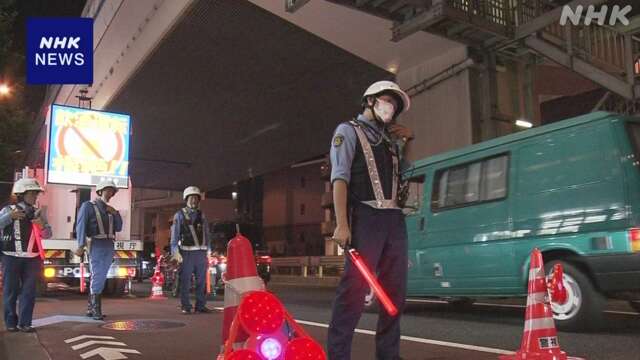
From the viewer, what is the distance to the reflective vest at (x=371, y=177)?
3906mm

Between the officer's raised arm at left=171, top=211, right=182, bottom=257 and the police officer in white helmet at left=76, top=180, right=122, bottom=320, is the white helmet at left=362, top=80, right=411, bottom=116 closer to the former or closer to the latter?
the police officer in white helmet at left=76, top=180, right=122, bottom=320

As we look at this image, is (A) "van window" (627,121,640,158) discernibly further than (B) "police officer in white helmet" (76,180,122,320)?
No

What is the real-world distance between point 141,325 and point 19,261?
164 cm

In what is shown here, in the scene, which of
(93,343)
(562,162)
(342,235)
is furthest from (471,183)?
(93,343)

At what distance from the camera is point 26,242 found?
7398 millimetres

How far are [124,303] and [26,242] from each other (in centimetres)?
425

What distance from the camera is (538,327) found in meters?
4.25

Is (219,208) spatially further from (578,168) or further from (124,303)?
(578,168)

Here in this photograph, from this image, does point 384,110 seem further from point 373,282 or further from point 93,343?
point 93,343

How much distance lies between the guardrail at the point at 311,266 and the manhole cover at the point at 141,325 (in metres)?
12.7

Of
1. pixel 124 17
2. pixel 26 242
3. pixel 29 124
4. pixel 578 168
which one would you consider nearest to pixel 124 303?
pixel 26 242

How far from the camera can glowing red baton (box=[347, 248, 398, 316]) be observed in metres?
3.58

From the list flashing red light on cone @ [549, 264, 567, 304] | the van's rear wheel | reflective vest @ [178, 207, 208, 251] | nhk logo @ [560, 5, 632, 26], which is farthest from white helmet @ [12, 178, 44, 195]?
nhk logo @ [560, 5, 632, 26]

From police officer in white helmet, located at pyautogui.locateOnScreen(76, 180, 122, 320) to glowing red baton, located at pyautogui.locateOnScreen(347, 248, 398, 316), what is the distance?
18.9 feet
